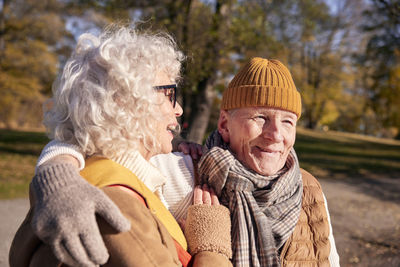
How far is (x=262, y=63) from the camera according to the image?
2.33 m

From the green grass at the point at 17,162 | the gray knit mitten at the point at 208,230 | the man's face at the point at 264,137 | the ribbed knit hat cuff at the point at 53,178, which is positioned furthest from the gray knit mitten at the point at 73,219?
the green grass at the point at 17,162

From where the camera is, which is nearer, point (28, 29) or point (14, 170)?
point (14, 170)

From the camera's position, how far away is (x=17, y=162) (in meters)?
11.2

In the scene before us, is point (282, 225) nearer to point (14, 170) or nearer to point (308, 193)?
point (308, 193)

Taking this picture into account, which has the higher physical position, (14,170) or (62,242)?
(62,242)

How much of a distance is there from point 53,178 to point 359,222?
21.3 ft

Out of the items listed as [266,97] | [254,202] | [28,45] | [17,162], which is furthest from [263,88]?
[28,45]

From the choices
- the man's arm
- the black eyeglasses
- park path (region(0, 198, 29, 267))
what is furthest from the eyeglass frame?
park path (region(0, 198, 29, 267))

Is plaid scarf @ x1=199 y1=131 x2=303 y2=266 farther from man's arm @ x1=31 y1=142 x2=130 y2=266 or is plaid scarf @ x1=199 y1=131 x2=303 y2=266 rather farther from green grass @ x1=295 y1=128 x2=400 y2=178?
green grass @ x1=295 y1=128 x2=400 y2=178

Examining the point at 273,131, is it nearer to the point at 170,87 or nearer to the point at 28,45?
the point at 170,87

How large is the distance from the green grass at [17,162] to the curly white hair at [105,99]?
3.00m

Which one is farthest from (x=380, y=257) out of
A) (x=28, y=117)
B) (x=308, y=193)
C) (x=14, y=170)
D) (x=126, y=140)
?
(x=28, y=117)

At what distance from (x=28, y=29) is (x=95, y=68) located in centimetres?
1778

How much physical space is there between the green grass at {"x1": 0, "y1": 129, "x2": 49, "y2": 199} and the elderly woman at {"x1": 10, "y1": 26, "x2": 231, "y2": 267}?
301 cm
